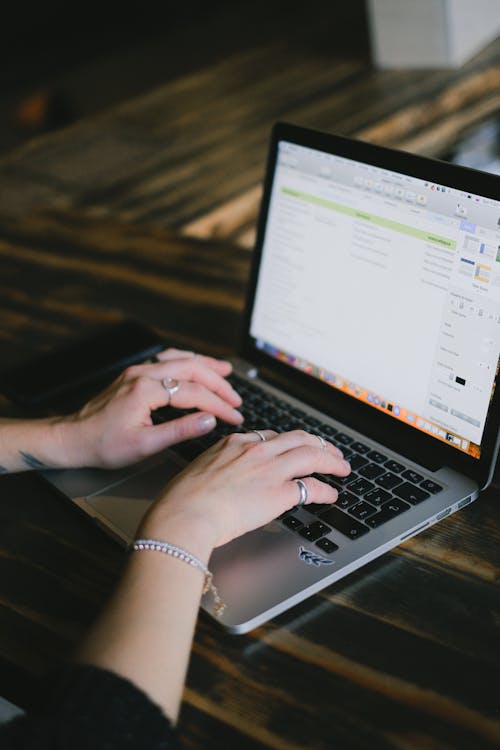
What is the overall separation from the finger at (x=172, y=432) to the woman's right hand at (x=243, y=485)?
8 centimetres

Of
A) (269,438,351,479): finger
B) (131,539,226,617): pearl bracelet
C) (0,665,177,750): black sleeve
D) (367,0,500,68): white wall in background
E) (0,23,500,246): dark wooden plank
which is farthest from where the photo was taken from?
(367,0,500,68): white wall in background

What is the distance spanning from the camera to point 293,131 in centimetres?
104

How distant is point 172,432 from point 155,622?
12.0 inches

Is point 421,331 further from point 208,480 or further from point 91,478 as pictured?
point 91,478

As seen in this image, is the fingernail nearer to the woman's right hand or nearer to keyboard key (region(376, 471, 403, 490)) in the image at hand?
A: the woman's right hand

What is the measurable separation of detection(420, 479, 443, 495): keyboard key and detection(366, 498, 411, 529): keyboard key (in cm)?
4

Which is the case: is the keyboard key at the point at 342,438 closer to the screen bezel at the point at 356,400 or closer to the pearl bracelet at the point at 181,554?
the screen bezel at the point at 356,400

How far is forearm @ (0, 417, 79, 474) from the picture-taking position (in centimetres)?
98

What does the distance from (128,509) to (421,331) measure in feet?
1.25

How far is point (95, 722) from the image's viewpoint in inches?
24.6

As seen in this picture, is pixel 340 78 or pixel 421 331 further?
pixel 340 78

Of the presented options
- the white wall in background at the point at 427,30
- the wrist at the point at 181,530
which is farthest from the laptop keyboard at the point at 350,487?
the white wall in background at the point at 427,30

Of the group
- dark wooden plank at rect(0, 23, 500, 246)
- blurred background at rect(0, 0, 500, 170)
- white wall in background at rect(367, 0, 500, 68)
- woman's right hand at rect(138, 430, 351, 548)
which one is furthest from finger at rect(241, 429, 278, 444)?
white wall in background at rect(367, 0, 500, 68)

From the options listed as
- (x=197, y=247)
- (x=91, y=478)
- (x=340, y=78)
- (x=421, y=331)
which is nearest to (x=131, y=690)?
(x=91, y=478)
